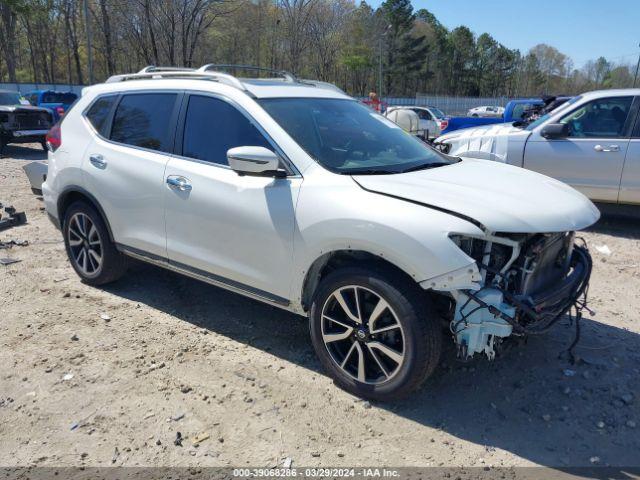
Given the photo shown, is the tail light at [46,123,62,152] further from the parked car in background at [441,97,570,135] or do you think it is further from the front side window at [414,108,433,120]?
the front side window at [414,108,433,120]

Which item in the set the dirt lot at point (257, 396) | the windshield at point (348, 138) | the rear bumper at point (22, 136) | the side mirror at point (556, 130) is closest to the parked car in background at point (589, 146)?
the side mirror at point (556, 130)

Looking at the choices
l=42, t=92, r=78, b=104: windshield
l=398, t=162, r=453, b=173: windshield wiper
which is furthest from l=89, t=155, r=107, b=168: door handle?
l=42, t=92, r=78, b=104: windshield

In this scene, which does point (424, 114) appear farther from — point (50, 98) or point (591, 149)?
point (591, 149)

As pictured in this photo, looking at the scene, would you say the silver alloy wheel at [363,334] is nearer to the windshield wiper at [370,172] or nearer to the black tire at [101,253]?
the windshield wiper at [370,172]

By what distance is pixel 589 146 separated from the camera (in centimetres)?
702

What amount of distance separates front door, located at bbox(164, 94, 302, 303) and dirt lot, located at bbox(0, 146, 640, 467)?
2.00ft

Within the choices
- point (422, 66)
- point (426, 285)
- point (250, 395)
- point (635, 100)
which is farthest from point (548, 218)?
point (422, 66)

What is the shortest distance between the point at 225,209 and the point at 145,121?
4.33ft

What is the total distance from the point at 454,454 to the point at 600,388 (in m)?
1.27

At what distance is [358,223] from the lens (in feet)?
9.79

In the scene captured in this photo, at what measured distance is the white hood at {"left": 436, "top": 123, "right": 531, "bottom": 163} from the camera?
7453 mm

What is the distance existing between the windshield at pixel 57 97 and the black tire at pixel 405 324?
21978 millimetres

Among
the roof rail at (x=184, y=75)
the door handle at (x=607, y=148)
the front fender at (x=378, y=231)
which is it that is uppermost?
the roof rail at (x=184, y=75)

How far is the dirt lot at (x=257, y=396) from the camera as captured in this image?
2840mm
